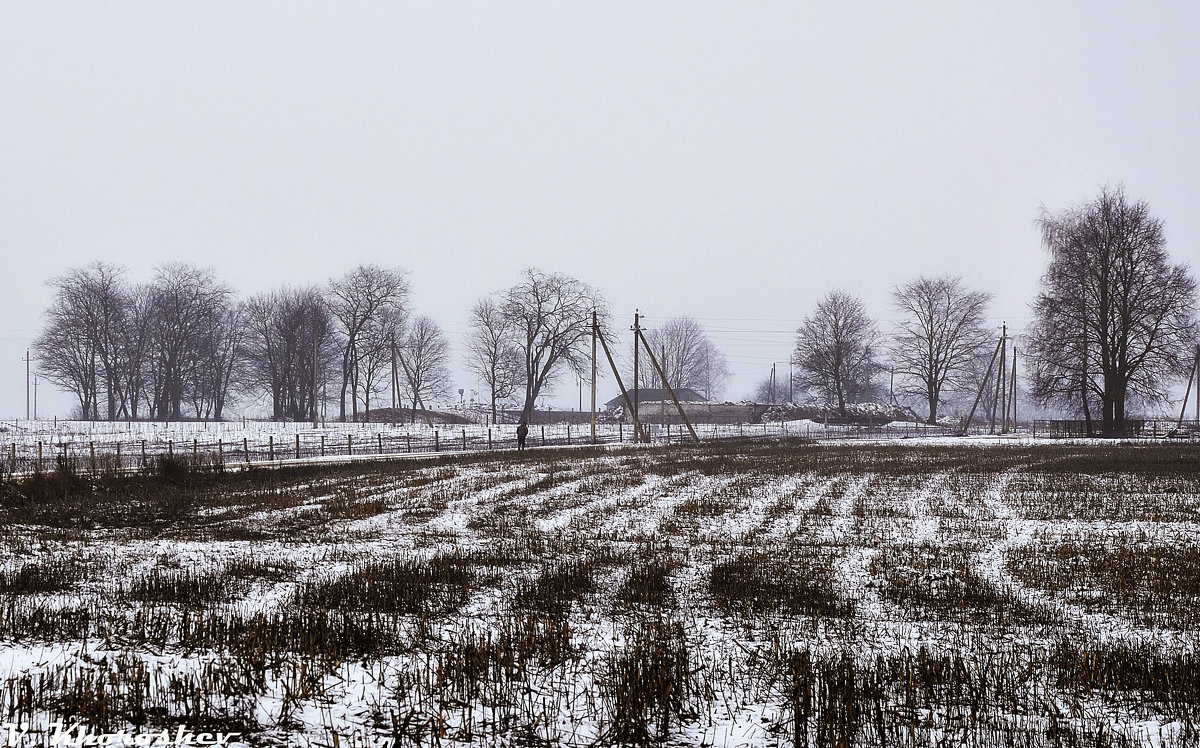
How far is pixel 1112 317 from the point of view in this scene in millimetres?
44781

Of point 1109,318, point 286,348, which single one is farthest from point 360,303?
point 1109,318

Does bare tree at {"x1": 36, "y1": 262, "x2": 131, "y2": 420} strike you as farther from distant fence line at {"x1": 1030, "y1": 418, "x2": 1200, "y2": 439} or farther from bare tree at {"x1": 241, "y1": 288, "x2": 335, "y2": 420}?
distant fence line at {"x1": 1030, "y1": 418, "x2": 1200, "y2": 439}

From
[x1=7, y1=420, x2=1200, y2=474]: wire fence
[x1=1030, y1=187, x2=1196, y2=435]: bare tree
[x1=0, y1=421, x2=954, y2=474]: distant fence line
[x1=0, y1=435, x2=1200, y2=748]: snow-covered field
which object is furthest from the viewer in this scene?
[x1=1030, y1=187, x2=1196, y2=435]: bare tree

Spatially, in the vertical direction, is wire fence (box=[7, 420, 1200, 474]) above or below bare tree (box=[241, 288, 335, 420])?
below

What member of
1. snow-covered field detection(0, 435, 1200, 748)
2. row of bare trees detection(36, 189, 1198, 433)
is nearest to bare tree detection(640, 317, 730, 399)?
row of bare trees detection(36, 189, 1198, 433)

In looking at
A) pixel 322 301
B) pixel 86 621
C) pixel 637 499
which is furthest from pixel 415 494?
pixel 322 301

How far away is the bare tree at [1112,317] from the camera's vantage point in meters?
43.1

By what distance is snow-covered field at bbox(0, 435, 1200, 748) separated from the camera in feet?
16.4

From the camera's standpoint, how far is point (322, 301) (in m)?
70.6

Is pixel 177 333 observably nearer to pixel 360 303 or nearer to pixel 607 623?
pixel 360 303

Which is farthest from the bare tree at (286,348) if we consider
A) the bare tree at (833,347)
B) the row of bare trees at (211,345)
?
the bare tree at (833,347)

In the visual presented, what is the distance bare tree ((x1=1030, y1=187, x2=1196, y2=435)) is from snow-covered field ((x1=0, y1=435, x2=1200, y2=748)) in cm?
3151

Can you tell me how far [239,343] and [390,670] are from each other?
241 feet

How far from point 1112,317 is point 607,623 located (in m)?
46.7
